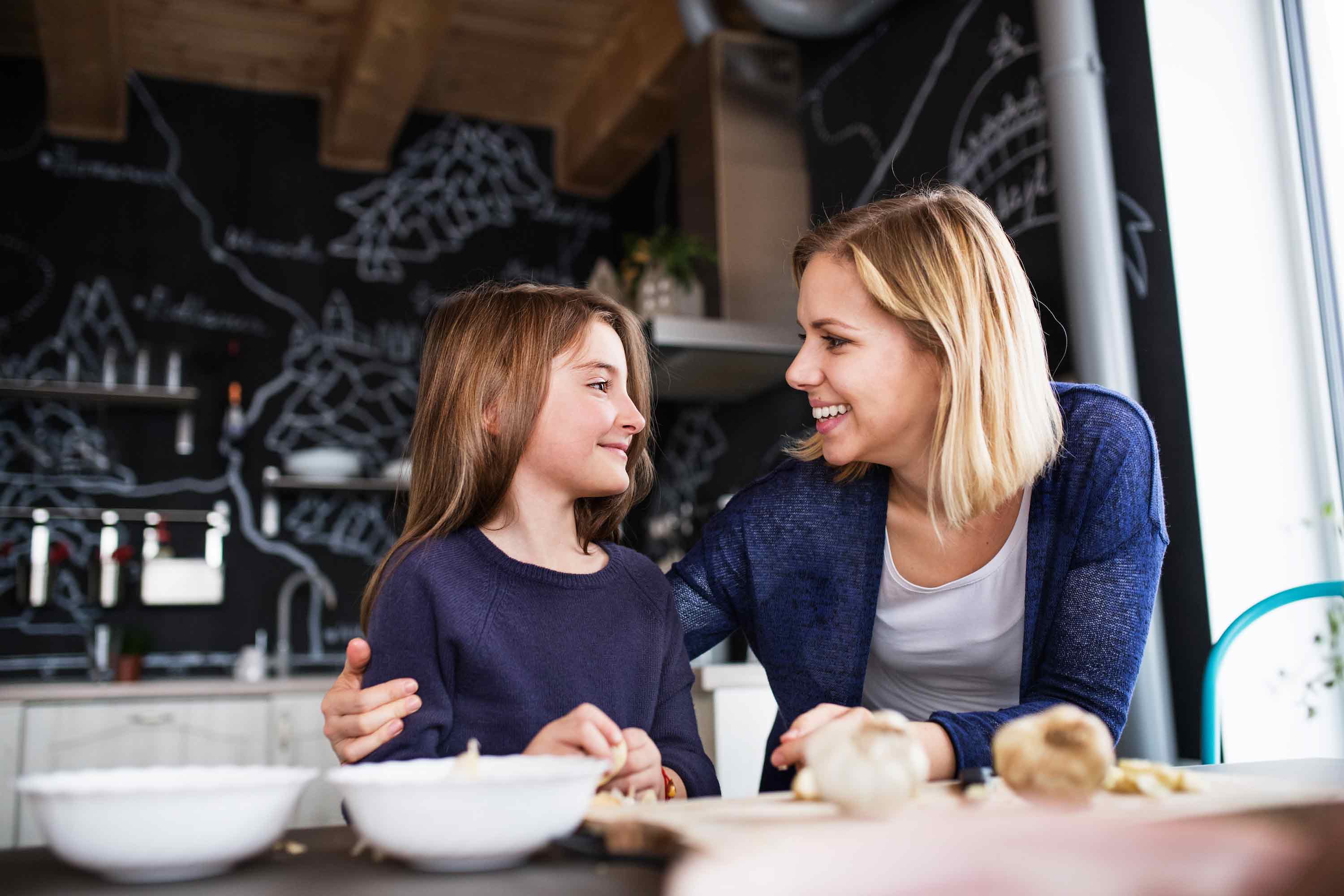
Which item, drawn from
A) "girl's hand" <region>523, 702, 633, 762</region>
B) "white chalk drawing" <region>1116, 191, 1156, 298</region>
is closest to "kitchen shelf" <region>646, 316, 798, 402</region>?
"white chalk drawing" <region>1116, 191, 1156, 298</region>

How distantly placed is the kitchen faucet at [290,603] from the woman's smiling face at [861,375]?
273 centimetres

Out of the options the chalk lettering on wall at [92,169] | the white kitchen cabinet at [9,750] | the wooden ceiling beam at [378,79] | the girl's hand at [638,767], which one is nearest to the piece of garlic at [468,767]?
the girl's hand at [638,767]

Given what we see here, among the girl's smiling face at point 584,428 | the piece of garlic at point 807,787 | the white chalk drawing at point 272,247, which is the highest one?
the white chalk drawing at point 272,247

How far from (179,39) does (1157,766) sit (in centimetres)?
407

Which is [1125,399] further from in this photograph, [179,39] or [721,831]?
[179,39]

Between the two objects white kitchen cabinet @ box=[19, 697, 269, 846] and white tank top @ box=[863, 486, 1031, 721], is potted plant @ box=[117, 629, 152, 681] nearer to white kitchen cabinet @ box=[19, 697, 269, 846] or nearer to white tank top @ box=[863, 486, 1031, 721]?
white kitchen cabinet @ box=[19, 697, 269, 846]

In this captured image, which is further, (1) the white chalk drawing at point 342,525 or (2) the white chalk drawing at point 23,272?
(1) the white chalk drawing at point 342,525

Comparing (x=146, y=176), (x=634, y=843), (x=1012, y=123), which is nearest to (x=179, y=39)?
(x=146, y=176)

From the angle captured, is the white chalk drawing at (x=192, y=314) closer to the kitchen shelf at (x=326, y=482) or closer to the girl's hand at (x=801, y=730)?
the kitchen shelf at (x=326, y=482)

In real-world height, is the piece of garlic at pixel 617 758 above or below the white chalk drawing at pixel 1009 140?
below

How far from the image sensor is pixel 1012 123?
2.32m

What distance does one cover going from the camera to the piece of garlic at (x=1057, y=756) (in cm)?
54

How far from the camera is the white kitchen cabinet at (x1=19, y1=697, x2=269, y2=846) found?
9.13 feet

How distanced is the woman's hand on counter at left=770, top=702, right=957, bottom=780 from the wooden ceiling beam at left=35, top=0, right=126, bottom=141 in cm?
323
